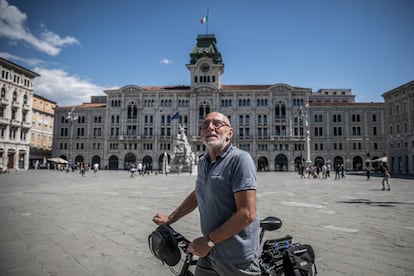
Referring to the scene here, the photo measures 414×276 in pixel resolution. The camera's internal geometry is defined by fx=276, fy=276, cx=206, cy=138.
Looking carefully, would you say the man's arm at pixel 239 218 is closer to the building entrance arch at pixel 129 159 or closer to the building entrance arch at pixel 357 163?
the building entrance arch at pixel 129 159

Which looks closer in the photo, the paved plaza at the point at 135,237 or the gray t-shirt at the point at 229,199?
the gray t-shirt at the point at 229,199

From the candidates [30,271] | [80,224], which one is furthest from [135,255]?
[80,224]

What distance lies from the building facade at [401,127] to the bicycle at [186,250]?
45821 millimetres

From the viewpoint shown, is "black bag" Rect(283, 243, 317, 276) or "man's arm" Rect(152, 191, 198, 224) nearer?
"black bag" Rect(283, 243, 317, 276)

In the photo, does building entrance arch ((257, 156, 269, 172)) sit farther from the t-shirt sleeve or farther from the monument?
the t-shirt sleeve

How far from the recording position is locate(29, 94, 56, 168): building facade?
57.7m

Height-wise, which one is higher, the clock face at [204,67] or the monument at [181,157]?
the clock face at [204,67]

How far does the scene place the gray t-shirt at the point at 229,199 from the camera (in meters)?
1.84

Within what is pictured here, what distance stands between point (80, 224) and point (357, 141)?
2342 inches

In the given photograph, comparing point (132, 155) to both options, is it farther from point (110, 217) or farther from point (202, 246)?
point (202, 246)

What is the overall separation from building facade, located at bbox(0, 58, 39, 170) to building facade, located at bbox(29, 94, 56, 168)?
10.9 meters

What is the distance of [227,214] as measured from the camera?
1.92 m

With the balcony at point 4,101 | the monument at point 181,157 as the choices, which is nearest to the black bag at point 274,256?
the monument at point 181,157

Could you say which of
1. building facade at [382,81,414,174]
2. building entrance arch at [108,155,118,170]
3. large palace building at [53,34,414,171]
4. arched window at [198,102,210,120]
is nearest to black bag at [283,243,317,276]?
building facade at [382,81,414,174]
